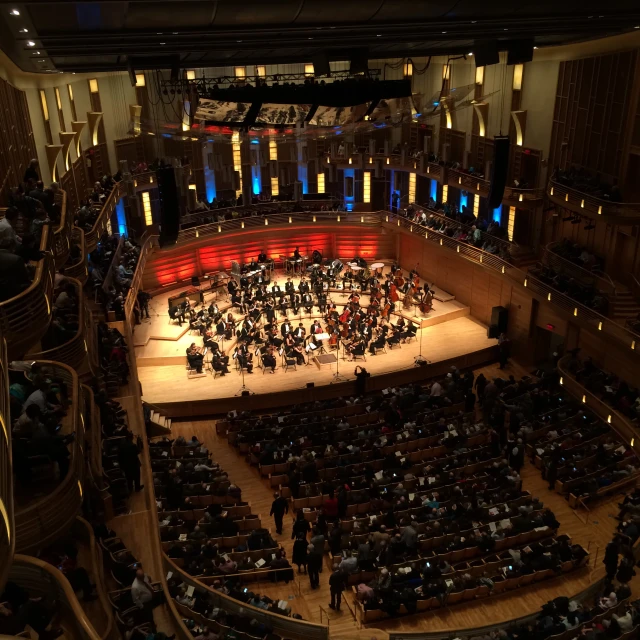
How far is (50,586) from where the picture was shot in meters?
6.80

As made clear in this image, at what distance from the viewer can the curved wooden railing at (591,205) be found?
714 inches

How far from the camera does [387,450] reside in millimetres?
15969

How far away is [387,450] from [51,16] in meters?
11.2

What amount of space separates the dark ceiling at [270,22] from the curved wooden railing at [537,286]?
299 inches

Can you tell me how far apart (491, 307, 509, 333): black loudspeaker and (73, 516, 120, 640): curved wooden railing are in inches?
655

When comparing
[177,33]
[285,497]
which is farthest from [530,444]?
[177,33]

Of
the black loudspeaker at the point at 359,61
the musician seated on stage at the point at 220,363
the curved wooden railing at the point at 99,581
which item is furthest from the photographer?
the musician seated on stage at the point at 220,363

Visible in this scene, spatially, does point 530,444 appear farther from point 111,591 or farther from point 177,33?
point 177,33

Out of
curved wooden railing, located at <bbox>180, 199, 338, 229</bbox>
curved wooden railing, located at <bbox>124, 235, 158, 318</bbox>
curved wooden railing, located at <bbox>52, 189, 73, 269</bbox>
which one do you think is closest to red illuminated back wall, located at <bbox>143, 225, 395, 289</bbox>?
curved wooden railing, located at <bbox>180, 199, 338, 229</bbox>

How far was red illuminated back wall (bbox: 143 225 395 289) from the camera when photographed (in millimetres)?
27453

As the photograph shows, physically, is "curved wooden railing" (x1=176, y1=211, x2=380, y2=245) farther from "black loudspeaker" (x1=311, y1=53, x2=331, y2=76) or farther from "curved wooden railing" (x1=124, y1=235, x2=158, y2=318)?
"black loudspeaker" (x1=311, y1=53, x2=331, y2=76)

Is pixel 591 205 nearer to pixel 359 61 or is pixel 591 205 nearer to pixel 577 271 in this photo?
pixel 577 271

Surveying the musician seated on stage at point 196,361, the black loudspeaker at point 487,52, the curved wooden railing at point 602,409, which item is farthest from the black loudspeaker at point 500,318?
the black loudspeaker at point 487,52

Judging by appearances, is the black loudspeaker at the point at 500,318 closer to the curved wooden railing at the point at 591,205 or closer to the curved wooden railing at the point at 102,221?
the curved wooden railing at the point at 591,205
